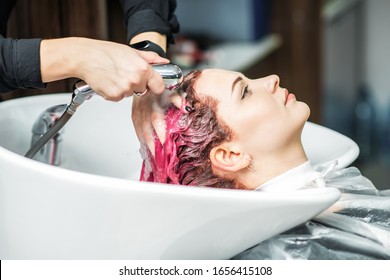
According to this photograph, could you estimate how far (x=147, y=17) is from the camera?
1.30 metres

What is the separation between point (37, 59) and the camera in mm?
992

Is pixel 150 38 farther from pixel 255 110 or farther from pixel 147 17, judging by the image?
pixel 255 110

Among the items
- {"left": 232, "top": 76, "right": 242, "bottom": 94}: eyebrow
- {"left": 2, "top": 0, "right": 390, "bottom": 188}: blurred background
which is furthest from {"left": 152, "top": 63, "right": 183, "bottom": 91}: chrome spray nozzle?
{"left": 2, "top": 0, "right": 390, "bottom": 188}: blurred background

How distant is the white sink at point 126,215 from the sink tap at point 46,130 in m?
0.24

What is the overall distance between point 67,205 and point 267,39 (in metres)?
2.19

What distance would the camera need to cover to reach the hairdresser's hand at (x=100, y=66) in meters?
0.96

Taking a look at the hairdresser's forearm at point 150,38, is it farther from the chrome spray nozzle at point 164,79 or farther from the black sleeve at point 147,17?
the chrome spray nozzle at point 164,79

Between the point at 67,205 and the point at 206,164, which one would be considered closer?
the point at 67,205

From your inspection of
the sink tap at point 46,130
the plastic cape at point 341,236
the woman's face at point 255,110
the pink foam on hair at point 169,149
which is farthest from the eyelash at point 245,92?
the sink tap at point 46,130

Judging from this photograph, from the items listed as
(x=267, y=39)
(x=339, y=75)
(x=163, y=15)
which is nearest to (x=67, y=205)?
(x=163, y=15)

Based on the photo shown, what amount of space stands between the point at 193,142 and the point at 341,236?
0.93 feet

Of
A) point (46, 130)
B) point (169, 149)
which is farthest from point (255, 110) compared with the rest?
point (46, 130)

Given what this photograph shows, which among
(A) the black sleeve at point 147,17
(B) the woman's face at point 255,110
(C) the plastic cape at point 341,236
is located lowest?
(C) the plastic cape at point 341,236

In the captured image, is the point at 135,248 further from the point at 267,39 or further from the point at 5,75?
the point at 267,39
